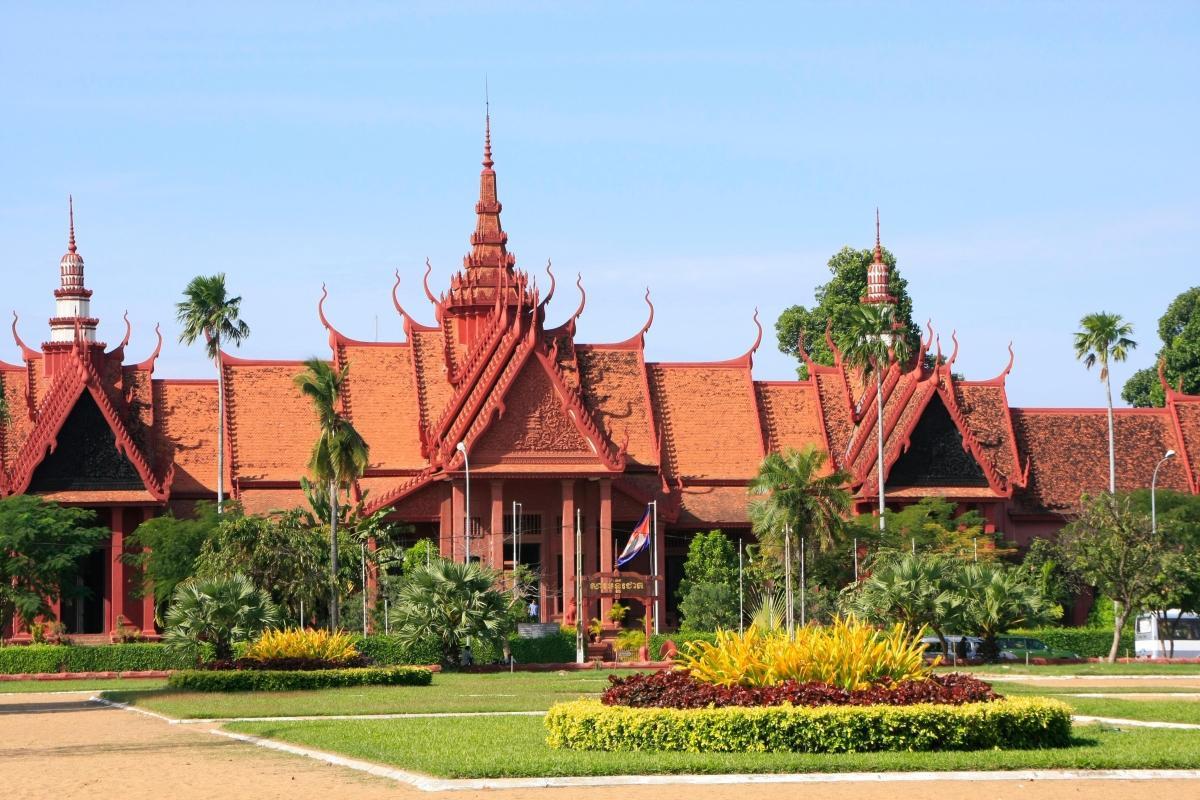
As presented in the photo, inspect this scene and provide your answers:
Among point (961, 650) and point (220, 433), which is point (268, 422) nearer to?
point (220, 433)

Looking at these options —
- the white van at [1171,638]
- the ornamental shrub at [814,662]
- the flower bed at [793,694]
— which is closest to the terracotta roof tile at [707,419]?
the white van at [1171,638]

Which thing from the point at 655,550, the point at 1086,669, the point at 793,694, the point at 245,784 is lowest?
the point at 1086,669

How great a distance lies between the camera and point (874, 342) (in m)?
63.6

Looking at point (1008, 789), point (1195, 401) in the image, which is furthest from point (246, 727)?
point (1195, 401)

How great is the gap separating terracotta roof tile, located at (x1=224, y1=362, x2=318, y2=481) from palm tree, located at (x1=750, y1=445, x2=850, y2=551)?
1751 cm

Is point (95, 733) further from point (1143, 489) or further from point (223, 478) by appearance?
point (1143, 489)

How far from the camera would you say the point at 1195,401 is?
6869cm

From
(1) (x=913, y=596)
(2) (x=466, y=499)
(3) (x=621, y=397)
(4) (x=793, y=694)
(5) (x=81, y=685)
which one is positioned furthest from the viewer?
(3) (x=621, y=397)

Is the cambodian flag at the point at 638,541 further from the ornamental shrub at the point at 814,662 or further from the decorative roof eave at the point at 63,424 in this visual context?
the ornamental shrub at the point at 814,662

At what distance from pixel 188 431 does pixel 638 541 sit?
1588cm

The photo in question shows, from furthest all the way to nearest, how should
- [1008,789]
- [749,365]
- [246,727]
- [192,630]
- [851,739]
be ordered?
[749,365] → [192,630] → [246,727] → [851,739] → [1008,789]

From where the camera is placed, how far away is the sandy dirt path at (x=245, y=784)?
19516mm

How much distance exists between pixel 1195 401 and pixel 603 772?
170 ft

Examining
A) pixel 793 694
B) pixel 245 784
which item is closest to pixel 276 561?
pixel 793 694
